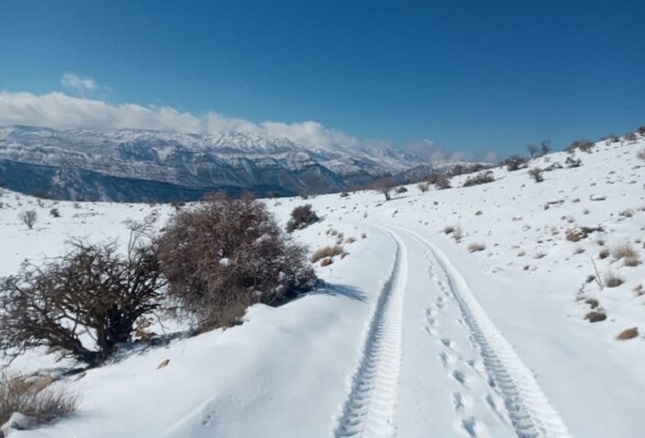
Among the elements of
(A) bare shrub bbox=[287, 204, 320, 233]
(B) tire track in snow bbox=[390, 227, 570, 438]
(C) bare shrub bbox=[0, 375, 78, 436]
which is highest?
(A) bare shrub bbox=[287, 204, 320, 233]

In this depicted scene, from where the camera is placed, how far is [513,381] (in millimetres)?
6957

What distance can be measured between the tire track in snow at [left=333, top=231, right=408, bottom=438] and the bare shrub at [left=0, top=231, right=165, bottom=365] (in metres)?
6.50

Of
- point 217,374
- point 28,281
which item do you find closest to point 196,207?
point 28,281

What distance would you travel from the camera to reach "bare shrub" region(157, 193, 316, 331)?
35.3 feet

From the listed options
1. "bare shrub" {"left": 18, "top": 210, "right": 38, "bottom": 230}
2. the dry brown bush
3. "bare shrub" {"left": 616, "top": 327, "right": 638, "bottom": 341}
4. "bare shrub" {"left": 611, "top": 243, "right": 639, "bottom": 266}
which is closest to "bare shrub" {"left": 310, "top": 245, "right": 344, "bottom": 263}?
"bare shrub" {"left": 611, "top": 243, "right": 639, "bottom": 266}

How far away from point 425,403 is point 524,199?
28120mm

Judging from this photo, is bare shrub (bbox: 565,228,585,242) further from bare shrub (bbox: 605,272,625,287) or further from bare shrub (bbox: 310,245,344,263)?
bare shrub (bbox: 310,245,344,263)

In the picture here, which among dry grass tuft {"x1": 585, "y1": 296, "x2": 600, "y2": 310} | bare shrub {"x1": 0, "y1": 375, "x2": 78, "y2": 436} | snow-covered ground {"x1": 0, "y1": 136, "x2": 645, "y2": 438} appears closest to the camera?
bare shrub {"x1": 0, "y1": 375, "x2": 78, "y2": 436}

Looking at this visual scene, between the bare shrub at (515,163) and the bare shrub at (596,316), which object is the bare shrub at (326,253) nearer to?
the bare shrub at (596,316)

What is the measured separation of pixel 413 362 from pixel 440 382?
0.77m

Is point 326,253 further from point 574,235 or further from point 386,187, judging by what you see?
point 386,187

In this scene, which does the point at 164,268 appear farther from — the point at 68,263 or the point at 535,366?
the point at 535,366

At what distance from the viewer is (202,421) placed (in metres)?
5.05

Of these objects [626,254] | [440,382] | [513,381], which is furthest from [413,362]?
[626,254]
